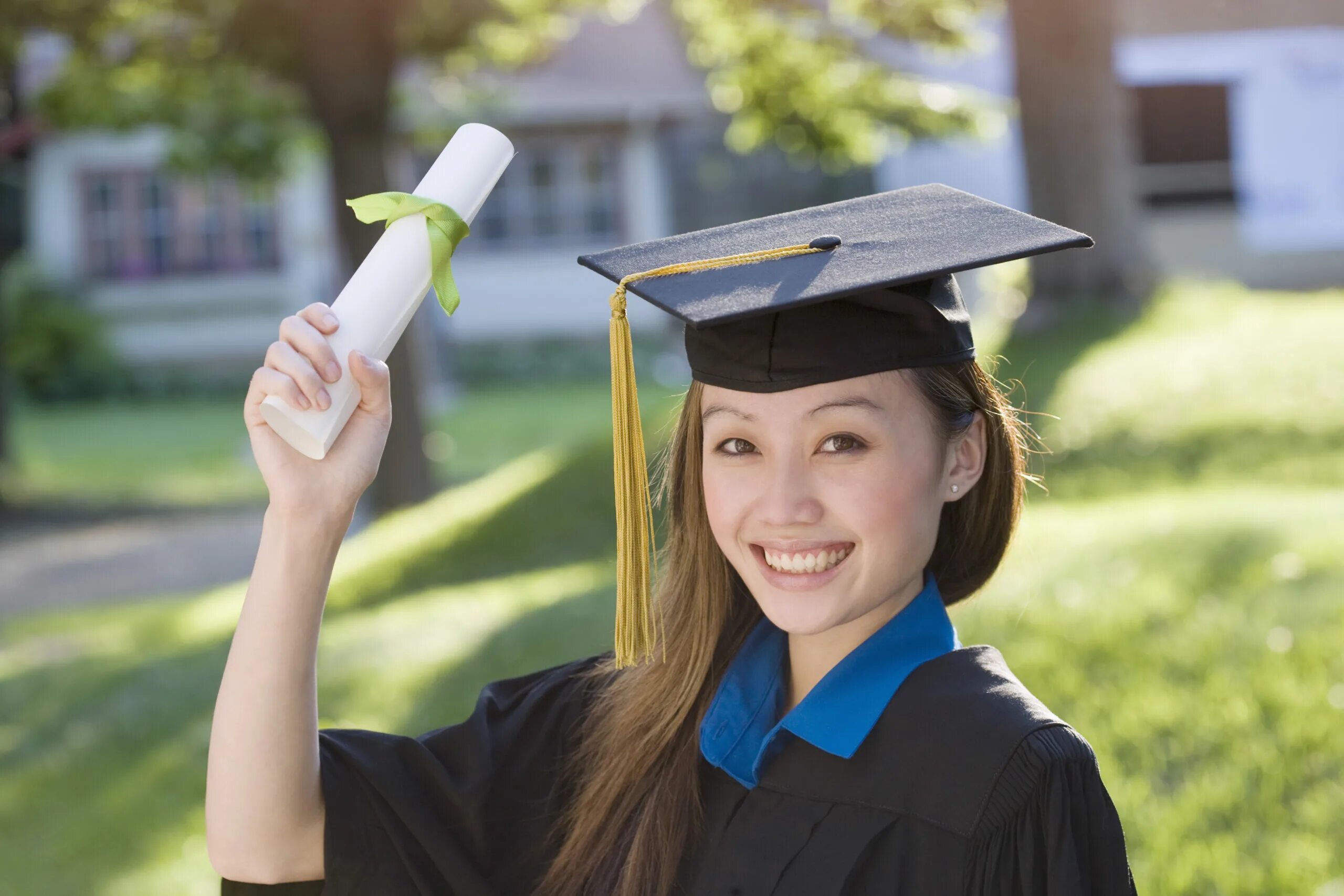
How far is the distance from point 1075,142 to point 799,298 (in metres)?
8.36

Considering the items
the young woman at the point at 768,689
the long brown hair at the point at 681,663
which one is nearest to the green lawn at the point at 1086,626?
the long brown hair at the point at 681,663

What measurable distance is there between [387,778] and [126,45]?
31.7 ft

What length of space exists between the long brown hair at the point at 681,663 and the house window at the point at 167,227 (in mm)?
20311

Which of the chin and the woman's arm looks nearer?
the woman's arm

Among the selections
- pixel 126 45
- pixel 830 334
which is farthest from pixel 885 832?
pixel 126 45

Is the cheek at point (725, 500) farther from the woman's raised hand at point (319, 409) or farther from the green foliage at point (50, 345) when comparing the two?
the green foliage at point (50, 345)

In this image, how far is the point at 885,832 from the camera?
157cm

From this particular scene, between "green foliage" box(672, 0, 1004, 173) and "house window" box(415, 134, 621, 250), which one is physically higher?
"green foliage" box(672, 0, 1004, 173)

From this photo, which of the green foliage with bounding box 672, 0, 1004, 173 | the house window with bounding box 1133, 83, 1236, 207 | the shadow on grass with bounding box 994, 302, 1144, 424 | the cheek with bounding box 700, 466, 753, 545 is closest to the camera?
the cheek with bounding box 700, 466, 753, 545

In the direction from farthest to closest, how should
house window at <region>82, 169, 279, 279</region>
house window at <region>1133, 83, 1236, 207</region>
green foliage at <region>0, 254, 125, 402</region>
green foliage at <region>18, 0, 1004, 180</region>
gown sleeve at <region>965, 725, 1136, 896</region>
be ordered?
house window at <region>82, 169, 279, 279</region>
green foliage at <region>0, 254, 125, 402</region>
house window at <region>1133, 83, 1236, 207</region>
green foliage at <region>18, 0, 1004, 180</region>
gown sleeve at <region>965, 725, 1136, 896</region>

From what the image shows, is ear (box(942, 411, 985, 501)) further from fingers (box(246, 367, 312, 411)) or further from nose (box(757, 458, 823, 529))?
fingers (box(246, 367, 312, 411))

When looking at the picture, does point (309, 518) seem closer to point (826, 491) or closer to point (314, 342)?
point (314, 342)

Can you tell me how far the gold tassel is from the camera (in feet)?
5.83

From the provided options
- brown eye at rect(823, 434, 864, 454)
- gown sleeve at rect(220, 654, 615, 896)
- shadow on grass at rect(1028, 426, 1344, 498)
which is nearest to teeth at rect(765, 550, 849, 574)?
brown eye at rect(823, 434, 864, 454)
